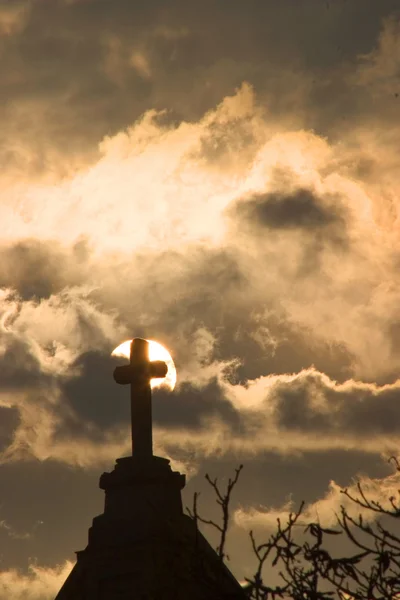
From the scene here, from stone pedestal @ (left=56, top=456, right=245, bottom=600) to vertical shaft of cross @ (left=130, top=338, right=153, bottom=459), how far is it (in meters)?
0.44

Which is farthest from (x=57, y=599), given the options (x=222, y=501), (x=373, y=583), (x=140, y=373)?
(x=373, y=583)

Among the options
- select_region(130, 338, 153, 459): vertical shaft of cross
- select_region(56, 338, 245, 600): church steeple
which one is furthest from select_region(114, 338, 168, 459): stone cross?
select_region(56, 338, 245, 600): church steeple

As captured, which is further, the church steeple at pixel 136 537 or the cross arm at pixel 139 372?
the cross arm at pixel 139 372

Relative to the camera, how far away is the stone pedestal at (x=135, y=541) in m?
16.6

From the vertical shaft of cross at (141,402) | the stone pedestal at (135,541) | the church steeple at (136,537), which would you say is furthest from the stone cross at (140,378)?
the stone pedestal at (135,541)

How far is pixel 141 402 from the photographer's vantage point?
64.1ft

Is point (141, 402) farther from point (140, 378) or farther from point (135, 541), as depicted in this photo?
point (135, 541)

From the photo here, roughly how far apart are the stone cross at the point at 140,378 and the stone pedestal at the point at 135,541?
2.92 ft

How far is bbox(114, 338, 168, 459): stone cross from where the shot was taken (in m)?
19.1

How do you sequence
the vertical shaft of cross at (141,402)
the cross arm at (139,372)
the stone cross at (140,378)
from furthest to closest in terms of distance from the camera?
the cross arm at (139,372)
the stone cross at (140,378)
the vertical shaft of cross at (141,402)

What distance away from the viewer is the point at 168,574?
16562mm

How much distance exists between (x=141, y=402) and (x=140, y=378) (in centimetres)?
48

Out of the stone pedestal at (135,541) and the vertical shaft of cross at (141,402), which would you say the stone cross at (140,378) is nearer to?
the vertical shaft of cross at (141,402)

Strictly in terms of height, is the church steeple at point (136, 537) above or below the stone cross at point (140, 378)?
below
